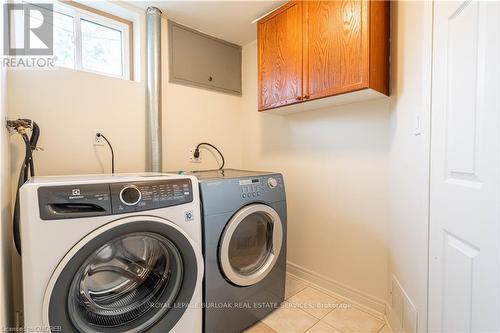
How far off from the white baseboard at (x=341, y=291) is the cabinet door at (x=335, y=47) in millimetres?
1372

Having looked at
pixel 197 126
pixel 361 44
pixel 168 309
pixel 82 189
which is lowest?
pixel 168 309

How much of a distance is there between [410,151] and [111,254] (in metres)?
1.52

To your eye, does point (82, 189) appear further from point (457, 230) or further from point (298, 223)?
point (298, 223)

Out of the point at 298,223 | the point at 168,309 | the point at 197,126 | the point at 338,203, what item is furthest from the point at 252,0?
the point at 168,309

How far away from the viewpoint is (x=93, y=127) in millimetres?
1596

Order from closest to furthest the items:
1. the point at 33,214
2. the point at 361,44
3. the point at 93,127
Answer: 1. the point at 33,214
2. the point at 361,44
3. the point at 93,127

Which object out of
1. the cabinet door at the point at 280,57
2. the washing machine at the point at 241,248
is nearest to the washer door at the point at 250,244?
the washing machine at the point at 241,248

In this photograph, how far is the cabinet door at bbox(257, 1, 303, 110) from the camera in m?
1.58

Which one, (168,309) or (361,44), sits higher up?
(361,44)

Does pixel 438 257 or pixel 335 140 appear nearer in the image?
pixel 438 257

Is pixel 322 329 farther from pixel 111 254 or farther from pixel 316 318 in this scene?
pixel 111 254

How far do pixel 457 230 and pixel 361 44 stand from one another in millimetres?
1000

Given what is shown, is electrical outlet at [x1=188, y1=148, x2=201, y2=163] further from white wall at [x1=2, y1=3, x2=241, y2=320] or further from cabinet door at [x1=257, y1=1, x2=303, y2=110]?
cabinet door at [x1=257, y1=1, x2=303, y2=110]

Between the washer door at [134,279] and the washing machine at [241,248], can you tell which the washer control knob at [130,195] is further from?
the washing machine at [241,248]
